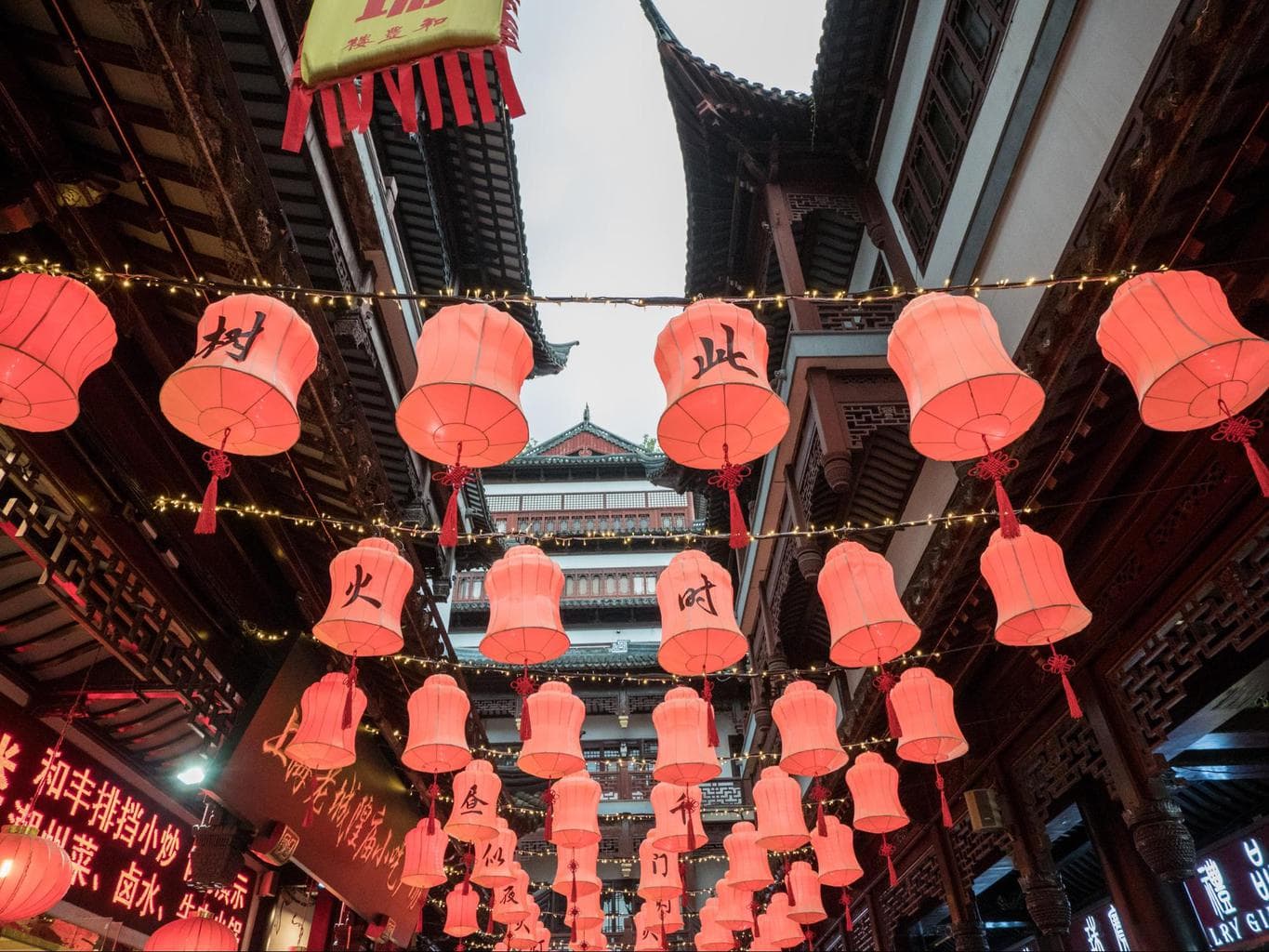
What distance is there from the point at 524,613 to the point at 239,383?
9.32 feet

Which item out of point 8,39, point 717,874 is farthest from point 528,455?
point 8,39

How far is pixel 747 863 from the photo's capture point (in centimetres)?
1040

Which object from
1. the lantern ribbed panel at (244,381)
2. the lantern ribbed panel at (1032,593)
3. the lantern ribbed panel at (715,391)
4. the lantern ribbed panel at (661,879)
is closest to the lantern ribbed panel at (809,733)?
the lantern ribbed panel at (1032,593)

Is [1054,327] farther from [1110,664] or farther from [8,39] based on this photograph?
[8,39]

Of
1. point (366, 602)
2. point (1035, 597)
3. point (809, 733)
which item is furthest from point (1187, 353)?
point (366, 602)

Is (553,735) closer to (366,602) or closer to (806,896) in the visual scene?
(366,602)

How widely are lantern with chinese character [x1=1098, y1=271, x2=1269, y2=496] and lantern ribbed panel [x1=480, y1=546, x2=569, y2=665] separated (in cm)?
378

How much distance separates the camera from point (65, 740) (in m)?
6.38

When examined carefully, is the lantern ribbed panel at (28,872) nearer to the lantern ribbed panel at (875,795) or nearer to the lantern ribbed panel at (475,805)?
the lantern ribbed panel at (475,805)

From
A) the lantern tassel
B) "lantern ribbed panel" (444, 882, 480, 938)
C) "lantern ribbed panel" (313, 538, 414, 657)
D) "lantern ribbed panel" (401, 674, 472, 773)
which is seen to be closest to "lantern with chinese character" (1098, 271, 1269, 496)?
the lantern tassel

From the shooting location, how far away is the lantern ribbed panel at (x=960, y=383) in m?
4.00

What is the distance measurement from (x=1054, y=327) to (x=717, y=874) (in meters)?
18.3

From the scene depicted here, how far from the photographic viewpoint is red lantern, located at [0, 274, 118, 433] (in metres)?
3.55

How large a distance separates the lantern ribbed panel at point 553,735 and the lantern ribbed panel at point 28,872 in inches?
128
